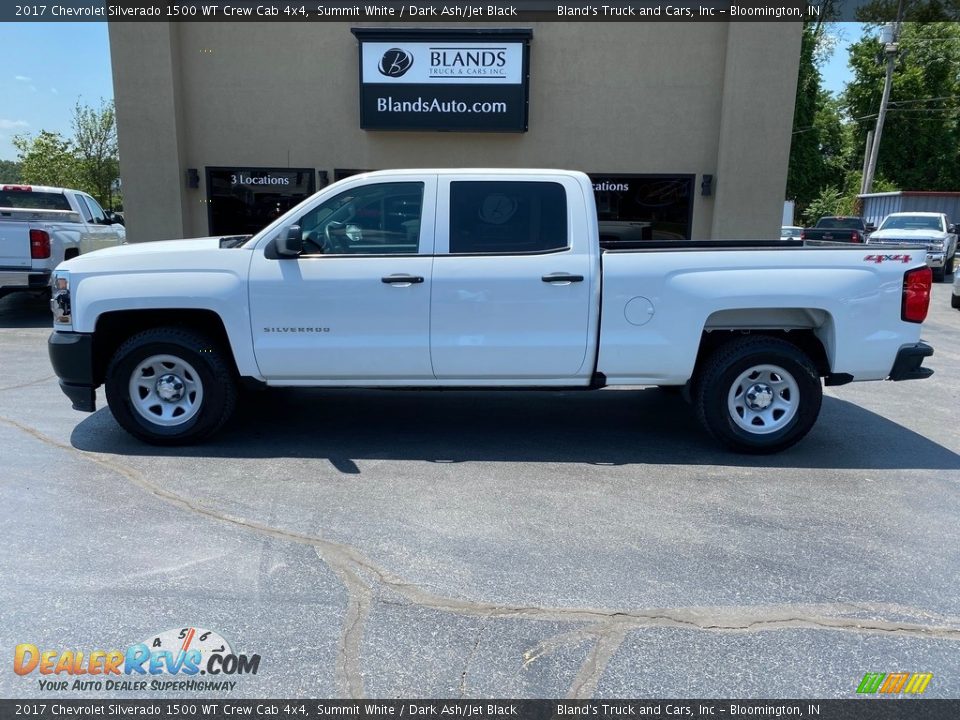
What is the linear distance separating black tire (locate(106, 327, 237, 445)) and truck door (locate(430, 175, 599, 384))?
1.62m

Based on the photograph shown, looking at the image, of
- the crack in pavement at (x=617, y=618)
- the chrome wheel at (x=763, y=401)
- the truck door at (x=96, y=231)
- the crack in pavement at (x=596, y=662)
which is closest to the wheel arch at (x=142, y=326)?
the crack in pavement at (x=617, y=618)

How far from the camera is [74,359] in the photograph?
18.0 feet

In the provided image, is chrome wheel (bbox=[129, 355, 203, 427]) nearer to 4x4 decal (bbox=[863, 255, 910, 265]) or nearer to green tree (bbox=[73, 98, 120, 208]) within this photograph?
4x4 decal (bbox=[863, 255, 910, 265])

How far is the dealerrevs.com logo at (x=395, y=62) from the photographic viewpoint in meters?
12.4

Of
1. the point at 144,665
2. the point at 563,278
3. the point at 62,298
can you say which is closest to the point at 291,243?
the point at 62,298

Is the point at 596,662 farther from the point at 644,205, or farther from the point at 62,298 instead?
the point at 644,205

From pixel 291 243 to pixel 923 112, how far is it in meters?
46.3

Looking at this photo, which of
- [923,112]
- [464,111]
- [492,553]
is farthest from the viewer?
[923,112]

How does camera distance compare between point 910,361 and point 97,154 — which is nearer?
point 910,361

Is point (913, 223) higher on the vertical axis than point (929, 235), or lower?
higher

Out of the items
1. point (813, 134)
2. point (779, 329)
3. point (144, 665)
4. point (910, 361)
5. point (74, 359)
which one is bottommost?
point (144, 665)

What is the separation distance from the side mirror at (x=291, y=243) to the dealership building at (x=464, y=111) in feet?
25.8

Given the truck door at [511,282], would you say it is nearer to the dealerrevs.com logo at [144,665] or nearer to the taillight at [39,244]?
the dealerrevs.com logo at [144,665]

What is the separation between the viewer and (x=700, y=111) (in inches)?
495
